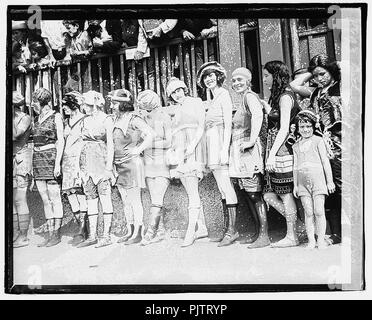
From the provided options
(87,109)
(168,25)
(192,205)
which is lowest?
(192,205)

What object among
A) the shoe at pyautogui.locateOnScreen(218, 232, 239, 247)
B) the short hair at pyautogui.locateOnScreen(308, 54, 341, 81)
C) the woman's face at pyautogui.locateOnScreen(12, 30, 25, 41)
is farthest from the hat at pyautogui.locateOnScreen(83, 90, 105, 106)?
the short hair at pyautogui.locateOnScreen(308, 54, 341, 81)

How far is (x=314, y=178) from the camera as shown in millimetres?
2791

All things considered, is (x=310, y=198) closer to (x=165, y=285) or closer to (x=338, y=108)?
(x=338, y=108)

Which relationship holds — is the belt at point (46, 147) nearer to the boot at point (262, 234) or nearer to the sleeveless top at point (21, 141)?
the sleeveless top at point (21, 141)

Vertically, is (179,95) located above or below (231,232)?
above

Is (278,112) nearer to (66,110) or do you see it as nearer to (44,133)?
(66,110)

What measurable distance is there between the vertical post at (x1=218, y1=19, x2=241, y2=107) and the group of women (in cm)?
3

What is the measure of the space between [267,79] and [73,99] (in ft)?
3.05

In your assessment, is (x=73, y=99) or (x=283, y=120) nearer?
(x=283, y=120)

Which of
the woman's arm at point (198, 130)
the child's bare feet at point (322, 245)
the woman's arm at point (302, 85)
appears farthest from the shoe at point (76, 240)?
the woman's arm at point (302, 85)

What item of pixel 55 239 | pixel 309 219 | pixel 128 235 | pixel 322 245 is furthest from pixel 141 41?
pixel 322 245

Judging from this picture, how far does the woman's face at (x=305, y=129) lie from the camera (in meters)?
2.79
